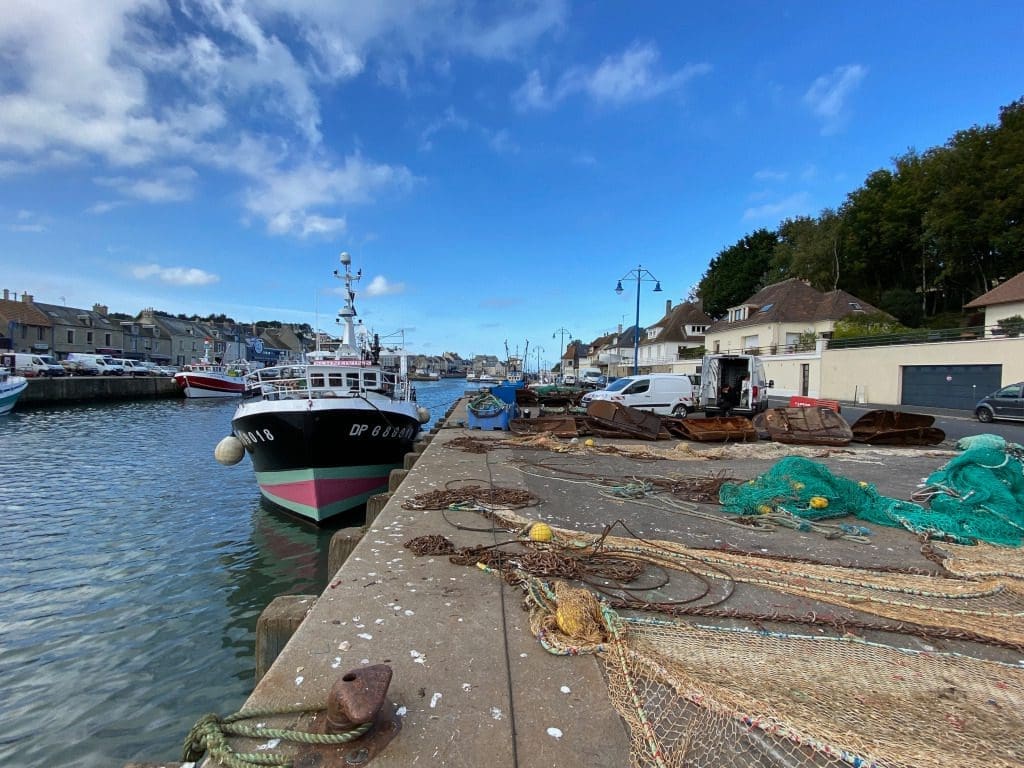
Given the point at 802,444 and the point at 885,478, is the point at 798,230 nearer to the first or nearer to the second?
the point at 802,444

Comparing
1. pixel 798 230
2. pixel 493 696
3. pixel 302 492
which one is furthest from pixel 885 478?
pixel 798 230

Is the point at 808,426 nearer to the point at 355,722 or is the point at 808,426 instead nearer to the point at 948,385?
the point at 355,722

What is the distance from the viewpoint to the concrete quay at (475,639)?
7.44 feet

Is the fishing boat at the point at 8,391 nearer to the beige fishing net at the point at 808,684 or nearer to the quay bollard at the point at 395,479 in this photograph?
the quay bollard at the point at 395,479

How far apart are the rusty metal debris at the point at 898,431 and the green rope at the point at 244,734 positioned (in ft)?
50.1

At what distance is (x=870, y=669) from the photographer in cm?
291

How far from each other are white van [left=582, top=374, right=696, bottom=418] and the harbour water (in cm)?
1246

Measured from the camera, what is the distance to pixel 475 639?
10.2 ft

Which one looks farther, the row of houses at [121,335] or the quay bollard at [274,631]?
the row of houses at [121,335]

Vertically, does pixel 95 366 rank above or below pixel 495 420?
above

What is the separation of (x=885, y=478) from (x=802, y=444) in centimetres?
440

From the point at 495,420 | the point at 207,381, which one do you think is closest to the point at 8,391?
the point at 207,381

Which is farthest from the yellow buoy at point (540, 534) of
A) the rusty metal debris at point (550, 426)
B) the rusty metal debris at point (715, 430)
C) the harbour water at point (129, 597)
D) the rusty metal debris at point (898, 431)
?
the rusty metal debris at point (898, 431)

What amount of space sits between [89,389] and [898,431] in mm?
49833
